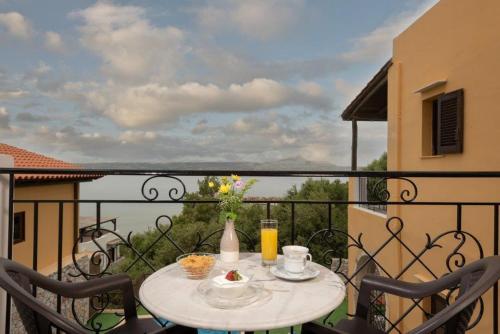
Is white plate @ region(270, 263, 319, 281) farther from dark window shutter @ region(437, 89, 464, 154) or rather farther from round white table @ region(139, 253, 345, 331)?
dark window shutter @ region(437, 89, 464, 154)

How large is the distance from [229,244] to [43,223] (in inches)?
360

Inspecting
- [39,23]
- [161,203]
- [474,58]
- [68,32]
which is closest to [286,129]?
[68,32]

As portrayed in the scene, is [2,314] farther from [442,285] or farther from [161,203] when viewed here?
[442,285]

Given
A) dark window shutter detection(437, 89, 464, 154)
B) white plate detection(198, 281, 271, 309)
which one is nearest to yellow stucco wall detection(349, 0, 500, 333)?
dark window shutter detection(437, 89, 464, 154)

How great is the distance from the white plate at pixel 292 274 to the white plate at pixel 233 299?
0.36 ft

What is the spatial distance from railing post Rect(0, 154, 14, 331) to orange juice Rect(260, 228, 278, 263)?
142 centimetres

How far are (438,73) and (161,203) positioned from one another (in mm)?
4829

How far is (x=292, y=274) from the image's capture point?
131cm

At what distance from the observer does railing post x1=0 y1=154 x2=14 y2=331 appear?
1864mm

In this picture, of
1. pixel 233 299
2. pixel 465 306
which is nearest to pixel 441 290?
pixel 465 306

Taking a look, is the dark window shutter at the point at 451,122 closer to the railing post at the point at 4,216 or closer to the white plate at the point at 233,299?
the white plate at the point at 233,299

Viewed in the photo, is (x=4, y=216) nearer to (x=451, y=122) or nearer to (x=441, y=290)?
(x=441, y=290)

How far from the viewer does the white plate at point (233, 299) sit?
106 cm

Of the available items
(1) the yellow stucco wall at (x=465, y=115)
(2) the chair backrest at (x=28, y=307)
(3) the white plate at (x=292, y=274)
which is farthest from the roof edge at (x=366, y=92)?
(2) the chair backrest at (x=28, y=307)
